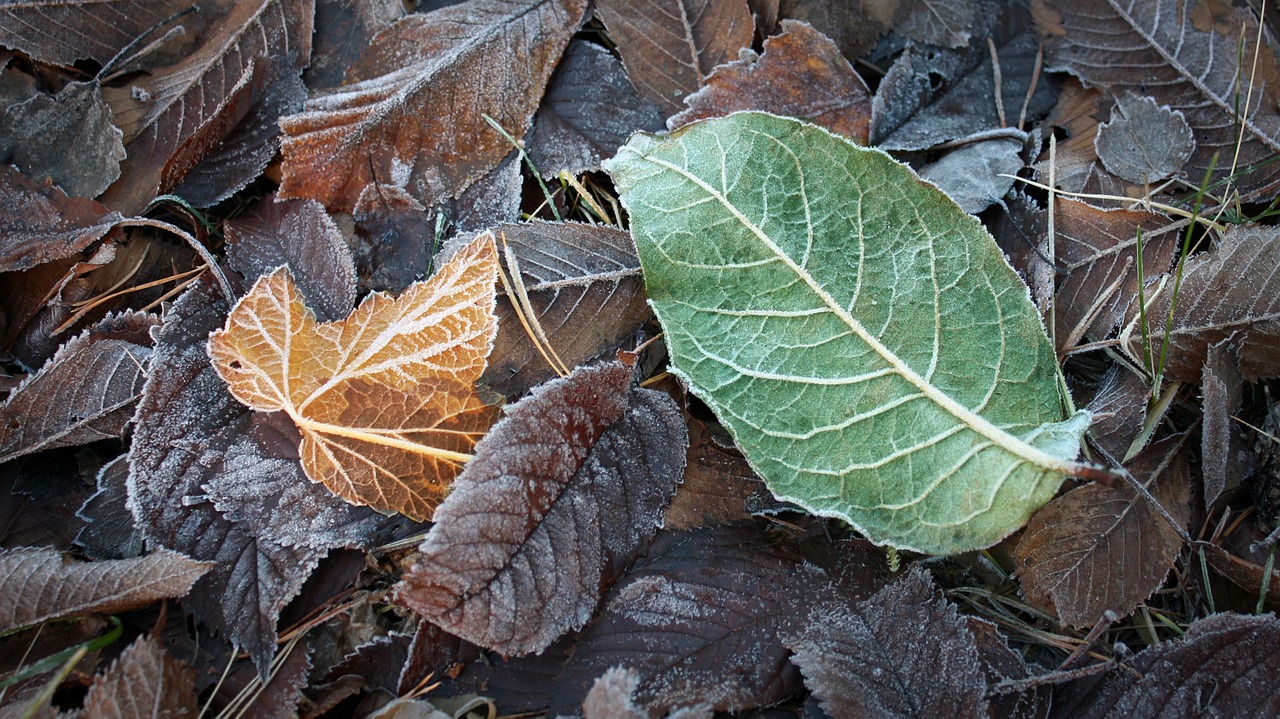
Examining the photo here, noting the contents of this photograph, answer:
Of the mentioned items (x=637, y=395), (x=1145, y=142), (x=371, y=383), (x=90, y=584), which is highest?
(x=1145, y=142)

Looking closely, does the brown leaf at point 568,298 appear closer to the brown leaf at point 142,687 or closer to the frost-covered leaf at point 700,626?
the frost-covered leaf at point 700,626

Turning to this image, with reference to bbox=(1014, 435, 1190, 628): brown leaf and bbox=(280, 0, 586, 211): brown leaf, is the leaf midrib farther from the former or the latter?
bbox=(280, 0, 586, 211): brown leaf

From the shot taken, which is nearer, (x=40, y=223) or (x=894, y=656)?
(x=894, y=656)

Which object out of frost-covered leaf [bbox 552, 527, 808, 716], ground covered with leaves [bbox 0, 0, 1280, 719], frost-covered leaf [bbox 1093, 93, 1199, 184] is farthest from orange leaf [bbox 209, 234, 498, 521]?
frost-covered leaf [bbox 1093, 93, 1199, 184]

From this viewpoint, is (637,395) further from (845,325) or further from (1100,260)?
(1100,260)

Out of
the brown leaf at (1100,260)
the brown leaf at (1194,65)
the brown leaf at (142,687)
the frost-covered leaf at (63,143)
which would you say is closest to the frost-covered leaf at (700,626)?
the brown leaf at (142,687)

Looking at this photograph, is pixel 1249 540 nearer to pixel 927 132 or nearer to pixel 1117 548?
pixel 1117 548

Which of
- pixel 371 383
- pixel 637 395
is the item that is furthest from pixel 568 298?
pixel 371 383
